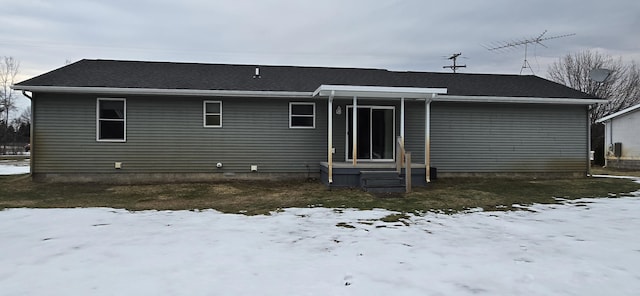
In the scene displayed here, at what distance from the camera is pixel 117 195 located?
363 inches

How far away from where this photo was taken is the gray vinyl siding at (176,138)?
436 inches

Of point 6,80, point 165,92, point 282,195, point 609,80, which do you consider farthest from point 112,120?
point 609,80

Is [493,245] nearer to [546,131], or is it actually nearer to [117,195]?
[117,195]

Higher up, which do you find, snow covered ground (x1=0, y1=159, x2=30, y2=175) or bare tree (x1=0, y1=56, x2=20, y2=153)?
bare tree (x1=0, y1=56, x2=20, y2=153)

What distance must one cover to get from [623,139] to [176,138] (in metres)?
20.7

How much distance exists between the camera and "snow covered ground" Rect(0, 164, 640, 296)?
3.48 metres

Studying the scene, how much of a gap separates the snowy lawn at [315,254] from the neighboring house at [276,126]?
451 centimetres

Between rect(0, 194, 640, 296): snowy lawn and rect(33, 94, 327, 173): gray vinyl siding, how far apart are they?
4.51 meters

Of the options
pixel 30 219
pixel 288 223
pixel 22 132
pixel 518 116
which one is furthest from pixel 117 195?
Result: pixel 22 132

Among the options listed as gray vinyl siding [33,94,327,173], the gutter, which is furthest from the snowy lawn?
gray vinyl siding [33,94,327,173]

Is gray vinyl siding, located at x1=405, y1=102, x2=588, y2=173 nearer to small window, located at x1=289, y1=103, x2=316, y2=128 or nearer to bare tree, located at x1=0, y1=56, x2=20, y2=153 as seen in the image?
small window, located at x1=289, y1=103, x2=316, y2=128

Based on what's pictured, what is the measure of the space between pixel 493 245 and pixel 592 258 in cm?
99

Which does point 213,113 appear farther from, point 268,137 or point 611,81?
point 611,81

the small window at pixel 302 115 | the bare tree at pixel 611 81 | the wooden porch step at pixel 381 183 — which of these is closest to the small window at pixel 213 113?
the small window at pixel 302 115
